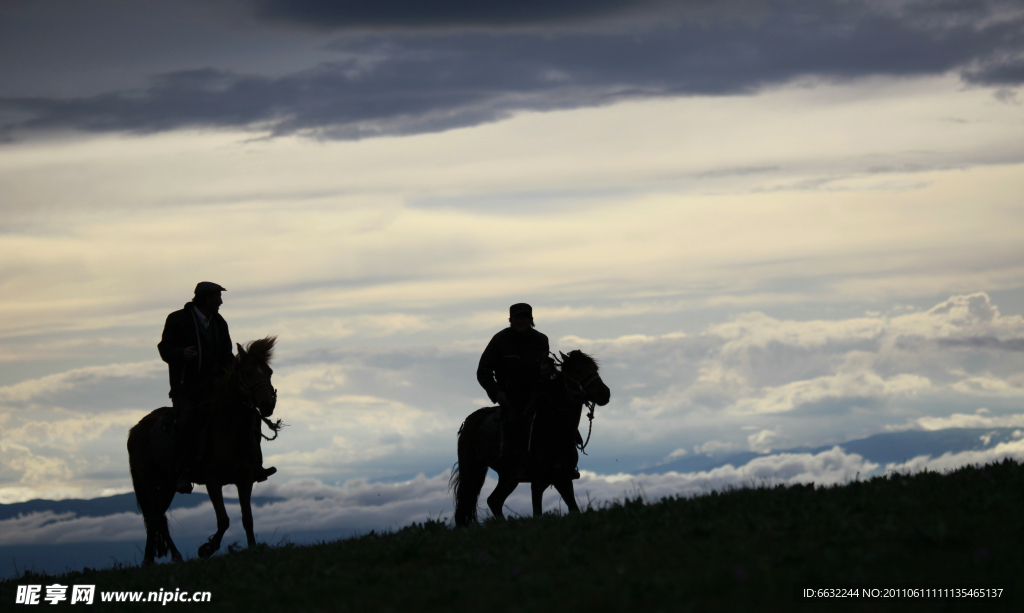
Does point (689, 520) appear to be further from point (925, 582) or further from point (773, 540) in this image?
point (925, 582)

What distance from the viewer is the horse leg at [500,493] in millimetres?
15953

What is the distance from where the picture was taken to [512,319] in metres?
16.2

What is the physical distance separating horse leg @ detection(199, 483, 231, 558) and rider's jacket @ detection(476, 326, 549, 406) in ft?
15.4

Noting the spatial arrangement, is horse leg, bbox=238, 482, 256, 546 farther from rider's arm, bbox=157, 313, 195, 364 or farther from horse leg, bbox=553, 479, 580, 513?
horse leg, bbox=553, 479, 580, 513

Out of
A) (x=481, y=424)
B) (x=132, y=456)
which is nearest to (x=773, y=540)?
(x=481, y=424)

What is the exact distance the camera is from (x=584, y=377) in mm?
15094

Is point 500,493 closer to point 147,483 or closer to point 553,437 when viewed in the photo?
point 553,437

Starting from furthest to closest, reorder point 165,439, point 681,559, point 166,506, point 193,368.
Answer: point 166,506 < point 165,439 < point 193,368 < point 681,559

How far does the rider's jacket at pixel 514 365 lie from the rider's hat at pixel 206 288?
4.65 m

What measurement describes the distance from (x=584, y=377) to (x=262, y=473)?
5.55 metres

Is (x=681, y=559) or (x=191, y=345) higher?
(x=191, y=345)

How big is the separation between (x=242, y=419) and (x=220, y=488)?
1.17 m

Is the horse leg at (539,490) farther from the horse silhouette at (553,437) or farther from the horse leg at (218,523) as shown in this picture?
the horse leg at (218,523)

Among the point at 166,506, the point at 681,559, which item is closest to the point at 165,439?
the point at 166,506
